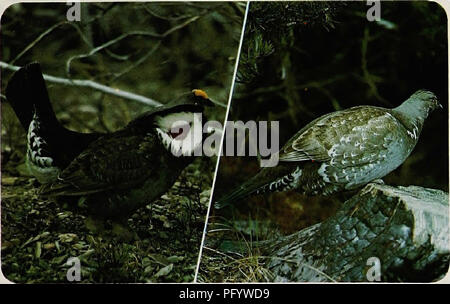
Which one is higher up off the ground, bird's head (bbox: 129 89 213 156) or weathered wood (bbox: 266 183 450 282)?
bird's head (bbox: 129 89 213 156)

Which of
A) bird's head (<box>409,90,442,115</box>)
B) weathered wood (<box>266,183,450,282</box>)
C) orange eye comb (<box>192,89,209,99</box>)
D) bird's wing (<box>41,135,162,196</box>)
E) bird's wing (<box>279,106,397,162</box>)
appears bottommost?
weathered wood (<box>266,183,450,282</box>)

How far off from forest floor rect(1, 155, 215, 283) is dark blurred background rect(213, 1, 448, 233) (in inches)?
5.4

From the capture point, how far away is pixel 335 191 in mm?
1591

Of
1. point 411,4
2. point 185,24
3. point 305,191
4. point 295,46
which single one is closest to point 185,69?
point 185,24

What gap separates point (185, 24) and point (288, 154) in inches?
15.5

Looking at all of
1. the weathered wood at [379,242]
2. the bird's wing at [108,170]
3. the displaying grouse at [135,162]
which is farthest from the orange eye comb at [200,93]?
the weathered wood at [379,242]

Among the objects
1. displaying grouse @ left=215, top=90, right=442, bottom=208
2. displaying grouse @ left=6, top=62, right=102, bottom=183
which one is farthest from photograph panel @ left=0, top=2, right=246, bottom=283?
displaying grouse @ left=215, top=90, right=442, bottom=208

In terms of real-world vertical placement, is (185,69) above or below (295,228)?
above

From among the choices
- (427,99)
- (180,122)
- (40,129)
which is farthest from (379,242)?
(40,129)

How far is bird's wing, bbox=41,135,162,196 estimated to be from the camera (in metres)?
1.54

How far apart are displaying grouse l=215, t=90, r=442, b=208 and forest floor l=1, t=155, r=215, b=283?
5.5 inches

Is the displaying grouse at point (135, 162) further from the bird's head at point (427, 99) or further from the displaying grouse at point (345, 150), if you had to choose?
the bird's head at point (427, 99)

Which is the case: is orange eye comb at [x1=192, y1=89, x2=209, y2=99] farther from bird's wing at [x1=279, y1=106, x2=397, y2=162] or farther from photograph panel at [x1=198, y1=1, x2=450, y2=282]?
bird's wing at [x1=279, y1=106, x2=397, y2=162]
